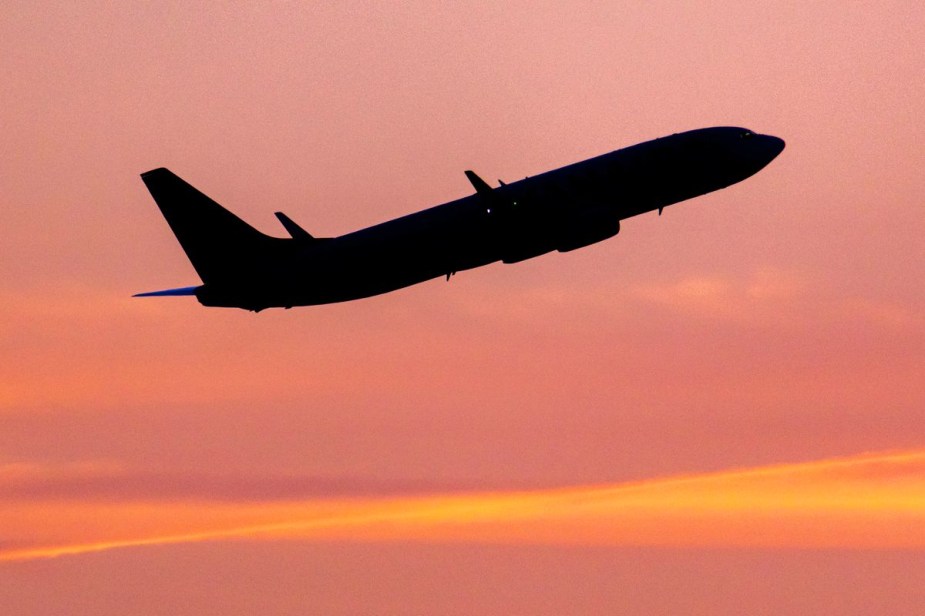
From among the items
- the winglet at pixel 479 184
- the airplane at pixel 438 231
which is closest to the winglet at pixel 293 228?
the airplane at pixel 438 231

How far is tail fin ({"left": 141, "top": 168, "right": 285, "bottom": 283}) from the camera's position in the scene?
6619 cm

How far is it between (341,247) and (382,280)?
3.62 metres

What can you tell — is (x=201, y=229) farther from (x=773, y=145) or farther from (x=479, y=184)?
(x=773, y=145)

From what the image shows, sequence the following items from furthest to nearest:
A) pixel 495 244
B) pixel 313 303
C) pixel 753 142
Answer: pixel 753 142 < pixel 313 303 < pixel 495 244

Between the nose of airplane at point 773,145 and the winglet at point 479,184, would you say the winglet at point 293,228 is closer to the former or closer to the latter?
the winglet at point 479,184

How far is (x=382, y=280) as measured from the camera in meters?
64.7

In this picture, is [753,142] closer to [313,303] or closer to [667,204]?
[667,204]

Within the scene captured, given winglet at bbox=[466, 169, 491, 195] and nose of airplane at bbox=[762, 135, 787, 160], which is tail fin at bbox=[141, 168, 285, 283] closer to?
winglet at bbox=[466, 169, 491, 195]

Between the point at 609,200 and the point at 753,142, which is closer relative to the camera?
the point at 609,200

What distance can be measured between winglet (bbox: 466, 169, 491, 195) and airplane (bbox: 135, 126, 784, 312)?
0.09 metres

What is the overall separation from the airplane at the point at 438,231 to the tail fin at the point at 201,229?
64mm

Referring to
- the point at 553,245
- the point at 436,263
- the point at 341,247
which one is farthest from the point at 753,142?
the point at 341,247

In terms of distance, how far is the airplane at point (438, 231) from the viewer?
63.1 meters

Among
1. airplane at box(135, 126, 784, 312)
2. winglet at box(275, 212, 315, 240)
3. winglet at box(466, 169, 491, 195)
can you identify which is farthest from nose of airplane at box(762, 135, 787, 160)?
winglet at box(275, 212, 315, 240)
